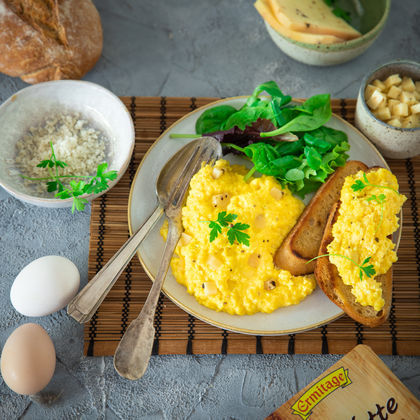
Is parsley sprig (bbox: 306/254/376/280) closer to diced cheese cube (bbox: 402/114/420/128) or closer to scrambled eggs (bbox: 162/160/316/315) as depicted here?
scrambled eggs (bbox: 162/160/316/315)

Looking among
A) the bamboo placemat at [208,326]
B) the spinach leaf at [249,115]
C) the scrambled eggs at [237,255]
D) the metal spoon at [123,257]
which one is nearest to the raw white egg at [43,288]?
the metal spoon at [123,257]

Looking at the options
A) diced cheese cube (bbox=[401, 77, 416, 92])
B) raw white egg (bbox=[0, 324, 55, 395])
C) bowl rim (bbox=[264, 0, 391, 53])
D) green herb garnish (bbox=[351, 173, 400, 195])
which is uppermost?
bowl rim (bbox=[264, 0, 391, 53])

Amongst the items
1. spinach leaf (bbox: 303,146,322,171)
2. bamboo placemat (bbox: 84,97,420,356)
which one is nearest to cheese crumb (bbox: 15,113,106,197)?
bamboo placemat (bbox: 84,97,420,356)

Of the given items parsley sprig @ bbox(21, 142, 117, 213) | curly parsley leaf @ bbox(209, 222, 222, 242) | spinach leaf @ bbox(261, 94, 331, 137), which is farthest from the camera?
spinach leaf @ bbox(261, 94, 331, 137)

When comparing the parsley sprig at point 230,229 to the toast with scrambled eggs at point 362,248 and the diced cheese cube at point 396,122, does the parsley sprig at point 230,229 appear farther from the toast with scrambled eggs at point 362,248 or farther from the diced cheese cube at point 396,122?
the diced cheese cube at point 396,122

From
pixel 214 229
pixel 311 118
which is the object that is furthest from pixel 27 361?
pixel 311 118
